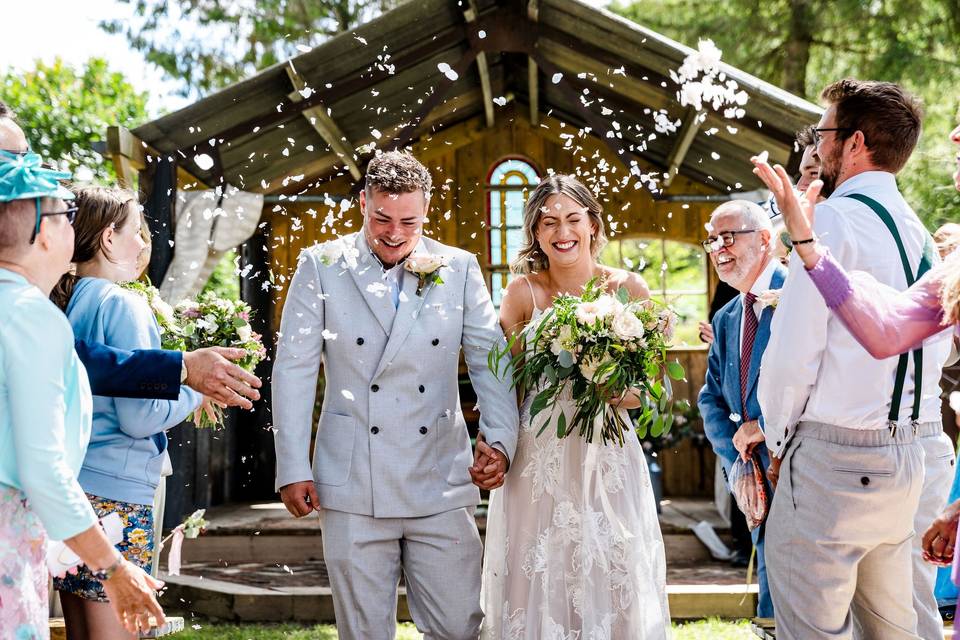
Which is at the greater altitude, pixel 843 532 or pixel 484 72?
pixel 484 72

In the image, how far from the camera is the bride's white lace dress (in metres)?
4.26

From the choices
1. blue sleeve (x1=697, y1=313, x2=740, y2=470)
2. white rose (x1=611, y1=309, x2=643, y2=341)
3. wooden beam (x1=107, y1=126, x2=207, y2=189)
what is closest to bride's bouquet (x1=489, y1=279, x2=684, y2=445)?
white rose (x1=611, y1=309, x2=643, y2=341)

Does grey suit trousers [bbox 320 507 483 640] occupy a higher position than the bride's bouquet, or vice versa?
the bride's bouquet

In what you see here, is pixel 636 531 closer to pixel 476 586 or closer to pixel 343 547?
pixel 476 586

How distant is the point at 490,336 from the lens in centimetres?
437

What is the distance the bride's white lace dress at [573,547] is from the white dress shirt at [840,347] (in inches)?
47.8

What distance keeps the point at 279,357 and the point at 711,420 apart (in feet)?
6.63

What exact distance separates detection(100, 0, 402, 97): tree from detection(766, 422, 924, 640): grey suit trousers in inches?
603

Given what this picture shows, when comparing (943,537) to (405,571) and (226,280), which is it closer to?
(405,571)

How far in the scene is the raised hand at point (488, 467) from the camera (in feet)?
13.8

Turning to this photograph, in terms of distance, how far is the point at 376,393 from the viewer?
412 cm

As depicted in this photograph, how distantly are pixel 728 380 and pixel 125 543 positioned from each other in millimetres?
2694

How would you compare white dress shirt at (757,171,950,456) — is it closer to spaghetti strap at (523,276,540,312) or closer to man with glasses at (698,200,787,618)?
man with glasses at (698,200,787,618)

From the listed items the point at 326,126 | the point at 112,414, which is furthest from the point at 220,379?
the point at 326,126
